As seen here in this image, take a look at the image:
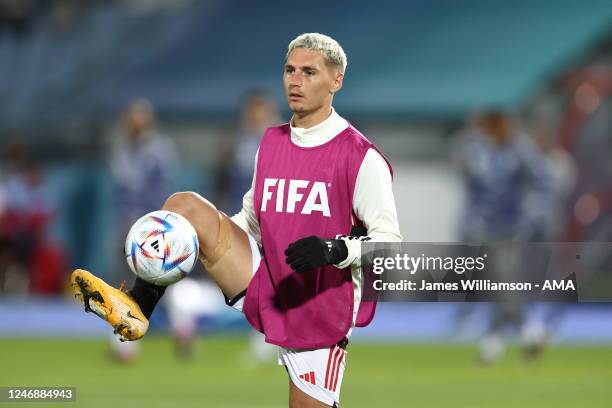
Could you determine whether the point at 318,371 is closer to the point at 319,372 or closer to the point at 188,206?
the point at 319,372

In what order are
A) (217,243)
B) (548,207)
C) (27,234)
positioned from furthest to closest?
(27,234), (548,207), (217,243)

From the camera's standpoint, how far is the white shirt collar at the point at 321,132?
604 cm

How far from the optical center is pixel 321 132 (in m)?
6.05

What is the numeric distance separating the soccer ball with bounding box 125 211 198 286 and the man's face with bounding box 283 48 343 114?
77 cm

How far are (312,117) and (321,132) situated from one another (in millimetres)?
82

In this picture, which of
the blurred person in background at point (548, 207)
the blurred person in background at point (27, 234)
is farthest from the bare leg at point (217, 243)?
the blurred person in background at point (27, 234)

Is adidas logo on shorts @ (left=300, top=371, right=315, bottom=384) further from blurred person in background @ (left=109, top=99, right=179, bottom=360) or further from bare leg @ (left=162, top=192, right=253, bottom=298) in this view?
blurred person in background @ (left=109, top=99, right=179, bottom=360)

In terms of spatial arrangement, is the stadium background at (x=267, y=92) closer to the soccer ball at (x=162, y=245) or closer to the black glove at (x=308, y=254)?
the soccer ball at (x=162, y=245)

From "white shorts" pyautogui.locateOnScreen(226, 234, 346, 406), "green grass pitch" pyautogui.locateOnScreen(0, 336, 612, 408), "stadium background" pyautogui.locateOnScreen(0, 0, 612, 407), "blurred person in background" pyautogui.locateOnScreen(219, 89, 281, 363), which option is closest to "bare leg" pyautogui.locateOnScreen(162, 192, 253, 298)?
"white shorts" pyautogui.locateOnScreen(226, 234, 346, 406)

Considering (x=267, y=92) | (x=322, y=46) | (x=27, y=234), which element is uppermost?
(x=267, y=92)

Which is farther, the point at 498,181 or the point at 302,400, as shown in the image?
the point at 498,181

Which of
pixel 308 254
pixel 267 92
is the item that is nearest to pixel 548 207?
pixel 267 92

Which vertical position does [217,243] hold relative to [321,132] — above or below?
below

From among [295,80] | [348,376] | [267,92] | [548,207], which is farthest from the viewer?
[267,92]
